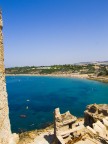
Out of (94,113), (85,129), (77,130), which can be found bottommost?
(94,113)

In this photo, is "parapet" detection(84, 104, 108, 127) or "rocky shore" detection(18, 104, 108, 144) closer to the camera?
"rocky shore" detection(18, 104, 108, 144)

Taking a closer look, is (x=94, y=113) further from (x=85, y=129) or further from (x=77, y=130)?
(x=85, y=129)

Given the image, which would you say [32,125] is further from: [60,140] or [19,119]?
[60,140]

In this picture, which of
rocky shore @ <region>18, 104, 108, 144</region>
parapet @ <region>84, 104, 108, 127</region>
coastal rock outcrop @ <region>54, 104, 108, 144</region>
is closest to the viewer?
coastal rock outcrop @ <region>54, 104, 108, 144</region>

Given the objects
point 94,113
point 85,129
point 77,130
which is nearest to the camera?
point 85,129

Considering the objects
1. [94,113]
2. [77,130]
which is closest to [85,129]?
[77,130]

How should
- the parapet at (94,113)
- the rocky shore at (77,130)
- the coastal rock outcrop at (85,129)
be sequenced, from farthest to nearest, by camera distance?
the parapet at (94,113)
the rocky shore at (77,130)
the coastal rock outcrop at (85,129)

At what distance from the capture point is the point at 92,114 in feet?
91.9

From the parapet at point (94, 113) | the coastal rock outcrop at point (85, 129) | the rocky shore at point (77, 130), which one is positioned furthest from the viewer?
the parapet at point (94, 113)

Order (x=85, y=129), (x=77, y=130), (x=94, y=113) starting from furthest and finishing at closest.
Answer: (x=94, y=113) < (x=77, y=130) < (x=85, y=129)

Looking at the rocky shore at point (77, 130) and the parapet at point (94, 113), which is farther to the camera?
the parapet at point (94, 113)

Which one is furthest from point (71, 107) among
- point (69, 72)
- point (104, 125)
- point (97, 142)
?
point (69, 72)

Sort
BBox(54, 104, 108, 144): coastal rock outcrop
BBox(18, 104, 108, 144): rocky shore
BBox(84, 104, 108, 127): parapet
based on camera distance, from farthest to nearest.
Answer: BBox(84, 104, 108, 127): parapet < BBox(18, 104, 108, 144): rocky shore < BBox(54, 104, 108, 144): coastal rock outcrop

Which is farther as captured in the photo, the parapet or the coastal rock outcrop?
the parapet
